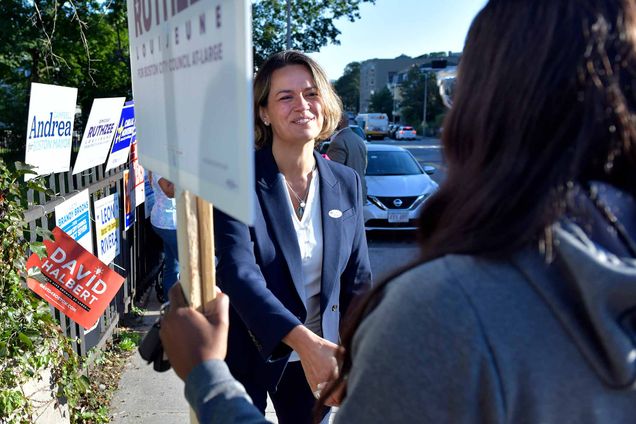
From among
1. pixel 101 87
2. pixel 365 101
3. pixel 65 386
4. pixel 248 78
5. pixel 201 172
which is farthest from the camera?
pixel 365 101

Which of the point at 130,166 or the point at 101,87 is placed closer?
the point at 130,166

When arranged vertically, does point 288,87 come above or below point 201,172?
above

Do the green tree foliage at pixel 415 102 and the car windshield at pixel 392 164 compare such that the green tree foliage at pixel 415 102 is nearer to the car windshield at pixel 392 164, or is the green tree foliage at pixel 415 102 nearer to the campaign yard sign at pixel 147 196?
the car windshield at pixel 392 164

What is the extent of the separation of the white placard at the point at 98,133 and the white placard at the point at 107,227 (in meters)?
0.34

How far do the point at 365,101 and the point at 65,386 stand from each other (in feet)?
Result: 437

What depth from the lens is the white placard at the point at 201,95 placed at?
39.8 inches

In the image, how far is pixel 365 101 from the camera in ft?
437

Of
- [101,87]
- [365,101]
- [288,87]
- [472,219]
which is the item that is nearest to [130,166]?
[288,87]

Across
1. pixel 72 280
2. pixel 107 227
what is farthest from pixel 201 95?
pixel 107 227

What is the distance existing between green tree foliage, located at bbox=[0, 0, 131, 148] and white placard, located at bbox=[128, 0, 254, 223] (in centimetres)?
1031

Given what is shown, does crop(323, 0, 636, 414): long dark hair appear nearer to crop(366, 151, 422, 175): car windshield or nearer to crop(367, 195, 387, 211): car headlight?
crop(367, 195, 387, 211): car headlight

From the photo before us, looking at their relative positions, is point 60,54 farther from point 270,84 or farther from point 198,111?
point 198,111

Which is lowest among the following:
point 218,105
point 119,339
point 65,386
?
point 119,339

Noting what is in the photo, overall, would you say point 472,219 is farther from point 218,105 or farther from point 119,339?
point 119,339
